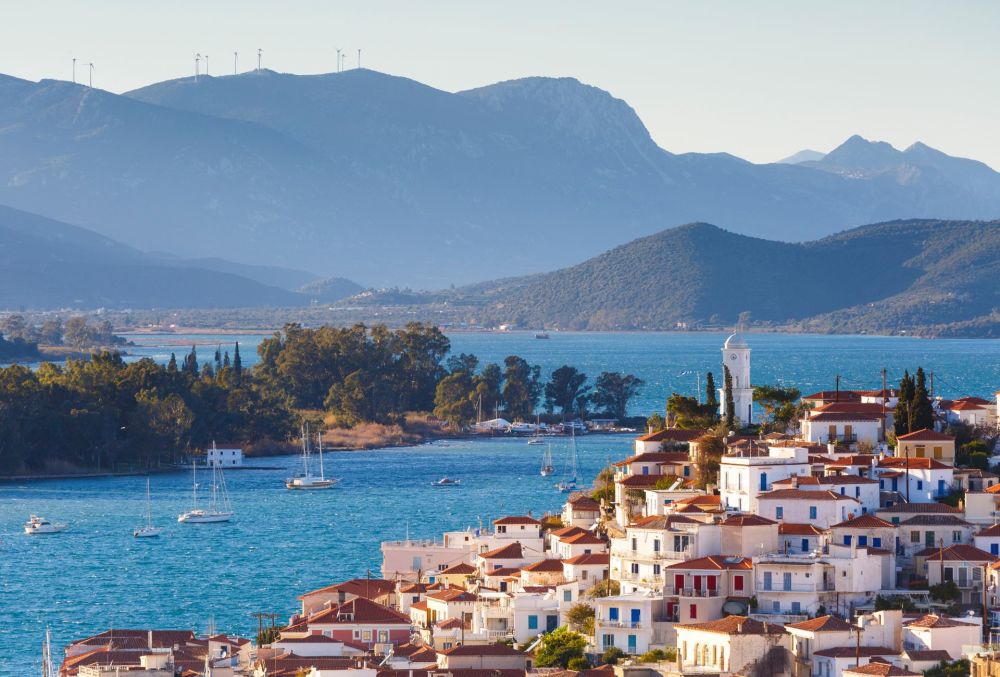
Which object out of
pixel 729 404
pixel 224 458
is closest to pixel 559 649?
pixel 729 404

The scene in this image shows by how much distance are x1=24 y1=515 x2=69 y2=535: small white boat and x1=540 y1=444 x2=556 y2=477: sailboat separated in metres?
25.1

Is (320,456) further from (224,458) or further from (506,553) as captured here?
(506,553)

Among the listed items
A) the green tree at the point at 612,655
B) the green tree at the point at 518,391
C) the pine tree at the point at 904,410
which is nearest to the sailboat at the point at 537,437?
the green tree at the point at 518,391

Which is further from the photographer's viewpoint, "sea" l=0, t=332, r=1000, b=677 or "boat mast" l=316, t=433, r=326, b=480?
"boat mast" l=316, t=433, r=326, b=480

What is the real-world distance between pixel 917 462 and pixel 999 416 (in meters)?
8.47

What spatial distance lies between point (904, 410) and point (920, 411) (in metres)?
0.43

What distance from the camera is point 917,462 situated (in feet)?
170

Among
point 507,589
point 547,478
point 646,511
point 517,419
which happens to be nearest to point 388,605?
point 507,589

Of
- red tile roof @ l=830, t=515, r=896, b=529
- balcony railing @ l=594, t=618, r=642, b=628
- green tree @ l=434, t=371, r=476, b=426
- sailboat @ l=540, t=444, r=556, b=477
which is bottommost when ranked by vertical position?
balcony railing @ l=594, t=618, r=642, b=628

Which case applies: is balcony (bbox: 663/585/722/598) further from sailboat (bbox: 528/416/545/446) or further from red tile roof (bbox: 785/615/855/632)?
sailboat (bbox: 528/416/545/446)

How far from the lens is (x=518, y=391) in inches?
5458

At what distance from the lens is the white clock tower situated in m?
62.2

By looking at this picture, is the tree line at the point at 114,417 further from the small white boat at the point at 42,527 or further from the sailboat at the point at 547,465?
the small white boat at the point at 42,527

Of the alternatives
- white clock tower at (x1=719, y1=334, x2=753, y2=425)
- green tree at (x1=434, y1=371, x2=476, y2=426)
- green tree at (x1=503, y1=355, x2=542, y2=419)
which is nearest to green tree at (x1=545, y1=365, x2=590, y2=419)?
green tree at (x1=503, y1=355, x2=542, y2=419)
